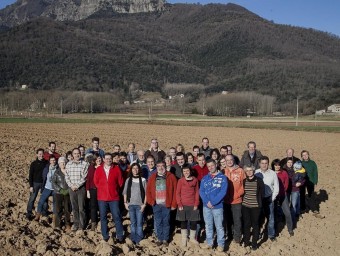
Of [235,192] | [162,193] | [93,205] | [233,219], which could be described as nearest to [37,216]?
[93,205]

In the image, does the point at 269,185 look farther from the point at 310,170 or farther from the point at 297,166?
the point at 310,170

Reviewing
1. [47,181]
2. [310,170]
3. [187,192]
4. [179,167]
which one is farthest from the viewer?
[310,170]

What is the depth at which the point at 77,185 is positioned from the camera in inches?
349

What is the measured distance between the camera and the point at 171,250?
823cm

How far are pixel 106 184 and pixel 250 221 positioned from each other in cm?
311

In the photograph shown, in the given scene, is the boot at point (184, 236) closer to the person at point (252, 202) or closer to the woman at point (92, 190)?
the person at point (252, 202)

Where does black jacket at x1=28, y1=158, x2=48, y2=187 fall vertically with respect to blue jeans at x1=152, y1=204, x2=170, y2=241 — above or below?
above

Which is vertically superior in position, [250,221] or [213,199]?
[213,199]

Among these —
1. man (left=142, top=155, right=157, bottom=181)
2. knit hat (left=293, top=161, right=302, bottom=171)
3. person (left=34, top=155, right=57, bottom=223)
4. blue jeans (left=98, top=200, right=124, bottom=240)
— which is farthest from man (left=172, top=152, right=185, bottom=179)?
knit hat (left=293, top=161, right=302, bottom=171)

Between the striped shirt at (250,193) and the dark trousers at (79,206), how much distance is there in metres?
3.52

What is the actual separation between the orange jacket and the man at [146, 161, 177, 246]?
1.13 m

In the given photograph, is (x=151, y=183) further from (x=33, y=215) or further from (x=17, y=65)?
(x=17, y=65)

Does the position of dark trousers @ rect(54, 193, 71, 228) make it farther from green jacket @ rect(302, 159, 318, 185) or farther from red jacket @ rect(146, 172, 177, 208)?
green jacket @ rect(302, 159, 318, 185)

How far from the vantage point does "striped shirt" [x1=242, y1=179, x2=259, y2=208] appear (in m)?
8.30
